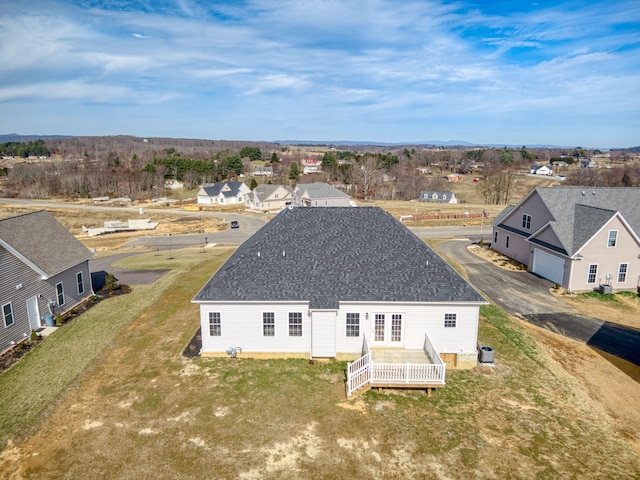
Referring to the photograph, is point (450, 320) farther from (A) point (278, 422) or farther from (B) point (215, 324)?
(B) point (215, 324)

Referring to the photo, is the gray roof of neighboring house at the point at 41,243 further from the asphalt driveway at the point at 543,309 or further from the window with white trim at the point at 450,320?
the asphalt driveway at the point at 543,309

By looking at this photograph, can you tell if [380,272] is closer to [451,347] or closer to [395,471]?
[451,347]

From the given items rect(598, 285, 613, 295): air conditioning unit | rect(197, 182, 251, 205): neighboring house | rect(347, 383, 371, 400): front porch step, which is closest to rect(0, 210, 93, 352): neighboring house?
rect(347, 383, 371, 400): front porch step

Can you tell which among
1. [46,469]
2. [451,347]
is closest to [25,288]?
[46,469]

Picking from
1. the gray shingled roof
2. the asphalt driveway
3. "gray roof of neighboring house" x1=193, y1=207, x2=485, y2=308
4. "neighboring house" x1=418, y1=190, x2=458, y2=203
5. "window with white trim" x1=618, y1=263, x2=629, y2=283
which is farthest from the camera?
"neighboring house" x1=418, y1=190, x2=458, y2=203

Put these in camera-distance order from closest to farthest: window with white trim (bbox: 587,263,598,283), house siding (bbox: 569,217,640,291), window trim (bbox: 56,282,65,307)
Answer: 1. window trim (bbox: 56,282,65,307)
2. house siding (bbox: 569,217,640,291)
3. window with white trim (bbox: 587,263,598,283)

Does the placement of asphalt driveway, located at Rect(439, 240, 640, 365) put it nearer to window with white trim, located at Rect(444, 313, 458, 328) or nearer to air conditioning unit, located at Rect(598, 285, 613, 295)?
air conditioning unit, located at Rect(598, 285, 613, 295)
